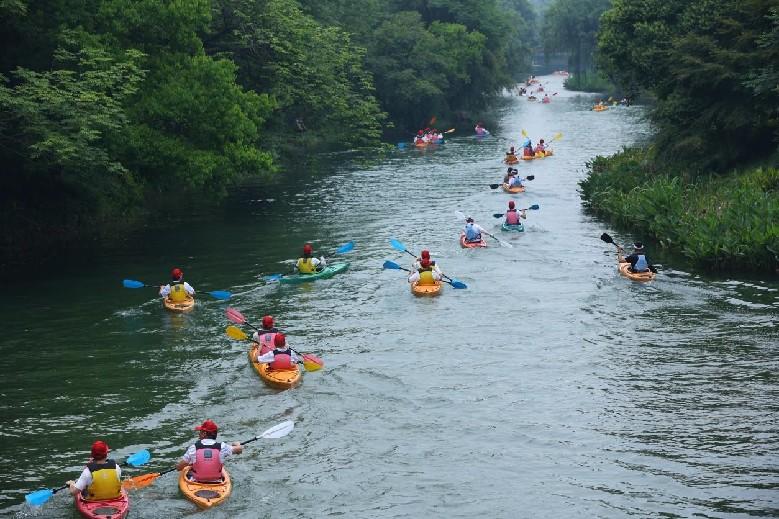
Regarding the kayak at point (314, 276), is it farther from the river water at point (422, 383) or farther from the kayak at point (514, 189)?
the kayak at point (514, 189)

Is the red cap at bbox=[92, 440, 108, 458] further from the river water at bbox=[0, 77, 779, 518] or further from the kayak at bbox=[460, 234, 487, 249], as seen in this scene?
the kayak at bbox=[460, 234, 487, 249]

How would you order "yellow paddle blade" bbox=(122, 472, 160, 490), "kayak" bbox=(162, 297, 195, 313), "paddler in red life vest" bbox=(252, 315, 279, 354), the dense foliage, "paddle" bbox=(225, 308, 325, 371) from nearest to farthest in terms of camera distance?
"yellow paddle blade" bbox=(122, 472, 160, 490), "paddle" bbox=(225, 308, 325, 371), "paddler in red life vest" bbox=(252, 315, 279, 354), "kayak" bbox=(162, 297, 195, 313), the dense foliage

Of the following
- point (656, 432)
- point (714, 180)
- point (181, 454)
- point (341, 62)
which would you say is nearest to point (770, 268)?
point (714, 180)

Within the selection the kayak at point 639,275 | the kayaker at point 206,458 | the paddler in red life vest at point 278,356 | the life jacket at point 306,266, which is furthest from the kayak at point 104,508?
the kayak at point 639,275

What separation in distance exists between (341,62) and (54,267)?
2398cm

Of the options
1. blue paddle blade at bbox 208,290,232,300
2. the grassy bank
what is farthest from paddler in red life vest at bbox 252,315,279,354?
the grassy bank

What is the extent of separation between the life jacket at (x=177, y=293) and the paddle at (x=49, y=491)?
11125 mm

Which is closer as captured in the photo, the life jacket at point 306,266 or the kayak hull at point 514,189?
the life jacket at point 306,266

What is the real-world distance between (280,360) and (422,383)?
3.13 metres

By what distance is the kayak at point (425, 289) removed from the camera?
30406 mm

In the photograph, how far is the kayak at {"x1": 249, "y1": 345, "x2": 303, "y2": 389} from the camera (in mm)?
23062

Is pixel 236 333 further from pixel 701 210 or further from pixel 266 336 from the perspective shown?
pixel 701 210

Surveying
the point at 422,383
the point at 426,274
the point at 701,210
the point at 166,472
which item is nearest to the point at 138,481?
the point at 166,472

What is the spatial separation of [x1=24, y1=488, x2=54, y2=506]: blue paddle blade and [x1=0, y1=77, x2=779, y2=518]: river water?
0.76 metres
